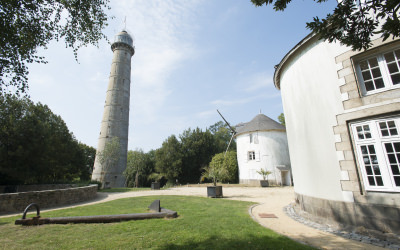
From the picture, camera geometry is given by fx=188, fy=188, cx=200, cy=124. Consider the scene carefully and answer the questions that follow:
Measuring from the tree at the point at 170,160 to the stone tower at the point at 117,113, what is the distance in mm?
6813

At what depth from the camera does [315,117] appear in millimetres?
7152

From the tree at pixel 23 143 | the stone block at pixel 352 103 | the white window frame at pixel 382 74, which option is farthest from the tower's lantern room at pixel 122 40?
the stone block at pixel 352 103

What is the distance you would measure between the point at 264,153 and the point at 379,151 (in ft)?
70.9

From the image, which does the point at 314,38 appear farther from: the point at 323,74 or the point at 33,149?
the point at 33,149

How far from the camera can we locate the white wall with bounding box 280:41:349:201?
256 inches

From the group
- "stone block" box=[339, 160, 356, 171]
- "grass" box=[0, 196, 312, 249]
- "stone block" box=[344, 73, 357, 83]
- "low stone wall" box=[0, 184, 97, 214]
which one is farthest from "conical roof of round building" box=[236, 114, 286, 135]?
"grass" box=[0, 196, 312, 249]

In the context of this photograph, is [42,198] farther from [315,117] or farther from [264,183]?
[264,183]

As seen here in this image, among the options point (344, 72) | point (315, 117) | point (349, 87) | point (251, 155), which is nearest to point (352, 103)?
point (349, 87)

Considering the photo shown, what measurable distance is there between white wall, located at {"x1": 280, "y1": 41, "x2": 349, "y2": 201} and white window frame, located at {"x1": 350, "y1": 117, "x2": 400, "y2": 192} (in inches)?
25.2

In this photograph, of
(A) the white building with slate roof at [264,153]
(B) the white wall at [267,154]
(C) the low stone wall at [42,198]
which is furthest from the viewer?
(B) the white wall at [267,154]

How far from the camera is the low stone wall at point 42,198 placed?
948cm

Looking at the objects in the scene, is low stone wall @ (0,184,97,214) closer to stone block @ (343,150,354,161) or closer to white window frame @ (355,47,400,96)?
stone block @ (343,150,354,161)

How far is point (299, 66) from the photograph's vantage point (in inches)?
322

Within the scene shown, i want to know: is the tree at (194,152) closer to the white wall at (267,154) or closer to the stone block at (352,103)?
the white wall at (267,154)
